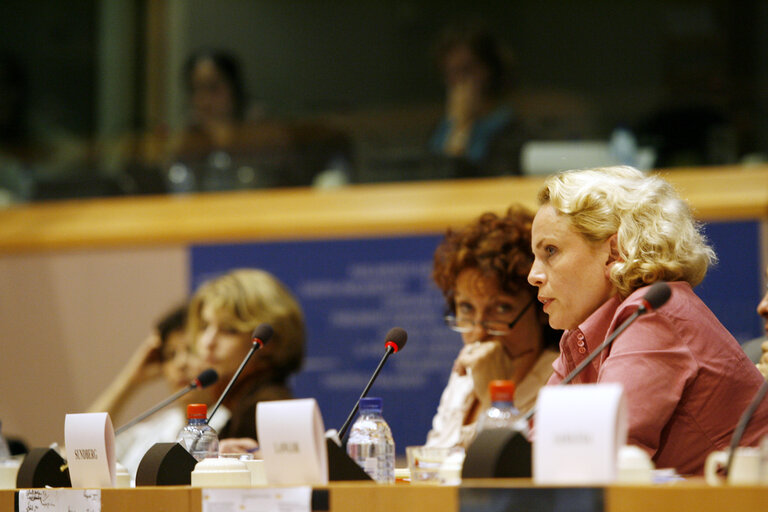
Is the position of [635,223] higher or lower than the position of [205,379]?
higher

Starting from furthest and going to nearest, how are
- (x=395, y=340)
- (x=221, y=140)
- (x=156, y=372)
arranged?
(x=221, y=140) < (x=156, y=372) < (x=395, y=340)

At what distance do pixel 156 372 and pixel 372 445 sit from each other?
Answer: 270cm

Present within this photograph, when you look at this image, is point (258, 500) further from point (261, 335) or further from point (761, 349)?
point (761, 349)

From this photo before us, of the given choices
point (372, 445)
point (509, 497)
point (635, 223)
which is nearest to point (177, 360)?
point (372, 445)

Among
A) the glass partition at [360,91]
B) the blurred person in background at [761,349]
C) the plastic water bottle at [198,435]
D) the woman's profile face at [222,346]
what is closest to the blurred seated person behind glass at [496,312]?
the blurred person in background at [761,349]

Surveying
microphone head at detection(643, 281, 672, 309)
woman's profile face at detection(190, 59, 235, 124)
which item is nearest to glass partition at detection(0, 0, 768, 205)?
woman's profile face at detection(190, 59, 235, 124)

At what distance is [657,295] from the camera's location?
178 cm

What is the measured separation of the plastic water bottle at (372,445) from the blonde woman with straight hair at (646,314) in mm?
400

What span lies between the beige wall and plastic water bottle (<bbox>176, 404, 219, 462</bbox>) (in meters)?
2.56

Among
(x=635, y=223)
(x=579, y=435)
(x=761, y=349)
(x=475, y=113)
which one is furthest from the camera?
(x=475, y=113)

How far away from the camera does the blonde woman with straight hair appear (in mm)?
1820

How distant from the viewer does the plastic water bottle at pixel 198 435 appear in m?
2.19

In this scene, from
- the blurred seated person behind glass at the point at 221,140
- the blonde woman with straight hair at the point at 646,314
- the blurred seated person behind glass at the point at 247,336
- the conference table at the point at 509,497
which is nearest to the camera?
the conference table at the point at 509,497

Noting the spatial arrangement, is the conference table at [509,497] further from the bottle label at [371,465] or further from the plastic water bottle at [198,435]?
the plastic water bottle at [198,435]
